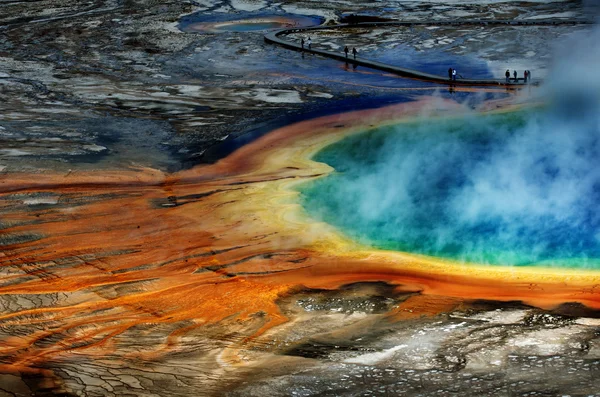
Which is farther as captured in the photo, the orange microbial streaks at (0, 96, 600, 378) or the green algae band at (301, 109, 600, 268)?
the green algae band at (301, 109, 600, 268)

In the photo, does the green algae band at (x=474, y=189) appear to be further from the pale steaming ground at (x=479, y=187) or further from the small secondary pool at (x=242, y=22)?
the small secondary pool at (x=242, y=22)

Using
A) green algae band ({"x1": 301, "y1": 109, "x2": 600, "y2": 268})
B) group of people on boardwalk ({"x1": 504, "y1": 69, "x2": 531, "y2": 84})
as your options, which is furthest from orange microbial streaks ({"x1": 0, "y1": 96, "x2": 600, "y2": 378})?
group of people on boardwalk ({"x1": 504, "y1": 69, "x2": 531, "y2": 84})

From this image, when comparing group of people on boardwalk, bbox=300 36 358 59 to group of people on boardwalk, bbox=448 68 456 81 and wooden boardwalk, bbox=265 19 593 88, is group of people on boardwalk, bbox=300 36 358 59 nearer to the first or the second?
wooden boardwalk, bbox=265 19 593 88

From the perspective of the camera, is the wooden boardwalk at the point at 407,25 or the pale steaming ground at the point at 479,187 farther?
the wooden boardwalk at the point at 407,25

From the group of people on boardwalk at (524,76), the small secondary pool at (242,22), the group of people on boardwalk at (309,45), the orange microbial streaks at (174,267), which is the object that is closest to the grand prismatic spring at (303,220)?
the orange microbial streaks at (174,267)

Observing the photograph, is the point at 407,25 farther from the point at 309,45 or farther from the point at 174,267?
the point at 174,267

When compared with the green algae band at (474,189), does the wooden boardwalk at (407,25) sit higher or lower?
higher

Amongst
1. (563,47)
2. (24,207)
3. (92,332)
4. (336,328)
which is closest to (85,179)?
(24,207)
